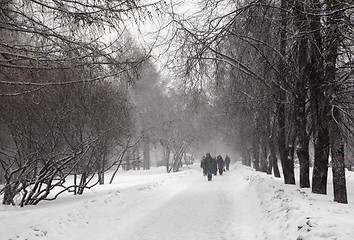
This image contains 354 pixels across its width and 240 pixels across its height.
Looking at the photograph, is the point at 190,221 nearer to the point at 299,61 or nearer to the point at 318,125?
the point at 318,125

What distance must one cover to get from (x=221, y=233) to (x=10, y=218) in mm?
4970

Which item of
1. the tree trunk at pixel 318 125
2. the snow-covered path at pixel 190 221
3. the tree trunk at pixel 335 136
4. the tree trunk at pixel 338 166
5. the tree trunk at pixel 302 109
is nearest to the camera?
the snow-covered path at pixel 190 221

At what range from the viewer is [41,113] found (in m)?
10.7

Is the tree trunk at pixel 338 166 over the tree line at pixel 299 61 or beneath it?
beneath

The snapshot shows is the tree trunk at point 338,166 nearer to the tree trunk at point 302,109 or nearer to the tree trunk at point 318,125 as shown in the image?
the tree trunk at point 318,125

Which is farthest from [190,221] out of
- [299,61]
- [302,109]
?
[299,61]

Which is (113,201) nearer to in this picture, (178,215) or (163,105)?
(178,215)

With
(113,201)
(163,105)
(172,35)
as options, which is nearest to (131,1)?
(172,35)

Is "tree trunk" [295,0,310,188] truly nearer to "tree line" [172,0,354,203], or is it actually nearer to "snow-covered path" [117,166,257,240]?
"tree line" [172,0,354,203]

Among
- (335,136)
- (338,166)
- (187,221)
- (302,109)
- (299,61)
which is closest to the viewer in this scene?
(335,136)

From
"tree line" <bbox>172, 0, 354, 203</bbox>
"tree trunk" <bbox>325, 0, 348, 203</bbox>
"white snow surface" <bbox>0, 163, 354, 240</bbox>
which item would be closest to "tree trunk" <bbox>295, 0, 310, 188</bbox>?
"tree line" <bbox>172, 0, 354, 203</bbox>

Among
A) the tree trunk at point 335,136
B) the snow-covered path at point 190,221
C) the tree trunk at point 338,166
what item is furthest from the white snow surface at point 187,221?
the tree trunk at point 335,136

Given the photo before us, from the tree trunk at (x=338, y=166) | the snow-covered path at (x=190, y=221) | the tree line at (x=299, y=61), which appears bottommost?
the snow-covered path at (x=190, y=221)

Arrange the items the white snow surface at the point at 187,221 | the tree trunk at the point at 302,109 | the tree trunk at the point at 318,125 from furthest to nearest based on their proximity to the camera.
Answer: the tree trunk at the point at 302,109 < the tree trunk at the point at 318,125 < the white snow surface at the point at 187,221
